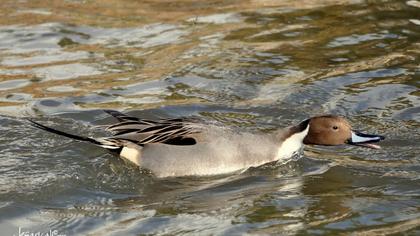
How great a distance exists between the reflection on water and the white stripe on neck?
0.11 m

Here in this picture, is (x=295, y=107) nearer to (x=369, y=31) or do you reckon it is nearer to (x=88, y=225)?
(x=369, y=31)

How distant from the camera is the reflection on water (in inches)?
251

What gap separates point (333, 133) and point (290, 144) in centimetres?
36

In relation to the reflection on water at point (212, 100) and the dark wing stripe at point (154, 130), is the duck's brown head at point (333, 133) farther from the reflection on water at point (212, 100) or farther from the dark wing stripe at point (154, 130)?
the dark wing stripe at point (154, 130)

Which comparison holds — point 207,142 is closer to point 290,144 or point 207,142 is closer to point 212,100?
point 290,144

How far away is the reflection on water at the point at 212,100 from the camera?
6.37 m

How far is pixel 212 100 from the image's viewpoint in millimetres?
8945

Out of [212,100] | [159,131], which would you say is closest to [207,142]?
[159,131]

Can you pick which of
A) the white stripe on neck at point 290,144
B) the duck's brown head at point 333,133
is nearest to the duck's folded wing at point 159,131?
the white stripe on neck at point 290,144

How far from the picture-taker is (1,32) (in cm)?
1090

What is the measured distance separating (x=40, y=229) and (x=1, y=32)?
208 inches

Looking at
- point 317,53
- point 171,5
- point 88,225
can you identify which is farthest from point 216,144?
point 171,5

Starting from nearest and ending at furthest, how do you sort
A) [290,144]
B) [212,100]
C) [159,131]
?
[159,131], [290,144], [212,100]

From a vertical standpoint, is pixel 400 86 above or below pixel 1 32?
below
